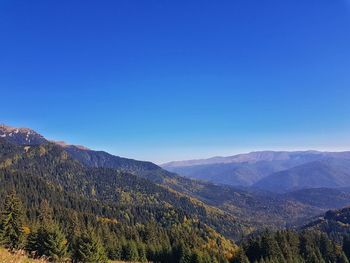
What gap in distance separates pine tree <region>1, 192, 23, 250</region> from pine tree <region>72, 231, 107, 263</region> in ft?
52.6

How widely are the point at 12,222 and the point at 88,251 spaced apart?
23.9m

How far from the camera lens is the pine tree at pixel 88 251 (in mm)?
86000

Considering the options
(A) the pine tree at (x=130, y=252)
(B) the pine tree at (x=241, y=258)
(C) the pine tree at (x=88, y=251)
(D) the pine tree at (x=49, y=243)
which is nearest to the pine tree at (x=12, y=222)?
(D) the pine tree at (x=49, y=243)

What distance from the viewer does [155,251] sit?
143 meters

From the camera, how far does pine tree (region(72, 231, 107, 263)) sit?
86.0 m

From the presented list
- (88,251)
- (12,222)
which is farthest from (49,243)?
(12,222)

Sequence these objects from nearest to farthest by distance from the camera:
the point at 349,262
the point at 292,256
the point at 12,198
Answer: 1. the point at 12,198
2. the point at 292,256
3. the point at 349,262

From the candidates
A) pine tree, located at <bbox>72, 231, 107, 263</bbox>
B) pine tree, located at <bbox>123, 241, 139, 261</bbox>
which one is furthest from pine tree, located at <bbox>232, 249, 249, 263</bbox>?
pine tree, located at <bbox>72, 231, 107, 263</bbox>

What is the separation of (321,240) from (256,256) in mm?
39466

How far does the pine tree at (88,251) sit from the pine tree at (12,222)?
1603 centimetres

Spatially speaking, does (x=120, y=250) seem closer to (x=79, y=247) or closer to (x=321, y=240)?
(x=79, y=247)

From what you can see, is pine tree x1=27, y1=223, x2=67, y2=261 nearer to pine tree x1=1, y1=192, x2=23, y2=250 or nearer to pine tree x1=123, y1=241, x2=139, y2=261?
pine tree x1=1, y1=192, x2=23, y2=250

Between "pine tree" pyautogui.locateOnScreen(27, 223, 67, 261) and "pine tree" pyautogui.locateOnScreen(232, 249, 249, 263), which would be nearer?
"pine tree" pyautogui.locateOnScreen(27, 223, 67, 261)

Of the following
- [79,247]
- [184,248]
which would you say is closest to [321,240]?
[184,248]
